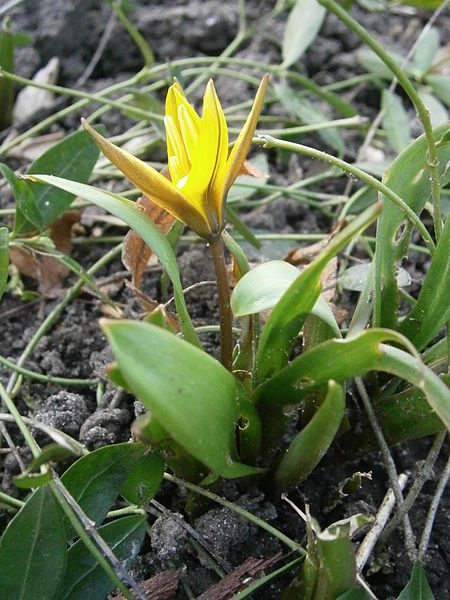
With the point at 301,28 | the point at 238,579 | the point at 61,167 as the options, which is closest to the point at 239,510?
the point at 238,579

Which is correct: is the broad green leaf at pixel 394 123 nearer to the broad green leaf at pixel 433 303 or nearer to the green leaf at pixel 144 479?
the broad green leaf at pixel 433 303

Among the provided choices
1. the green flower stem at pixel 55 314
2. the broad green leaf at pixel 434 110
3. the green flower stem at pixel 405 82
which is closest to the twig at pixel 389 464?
the green flower stem at pixel 405 82

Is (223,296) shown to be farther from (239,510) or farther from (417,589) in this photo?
(417,589)

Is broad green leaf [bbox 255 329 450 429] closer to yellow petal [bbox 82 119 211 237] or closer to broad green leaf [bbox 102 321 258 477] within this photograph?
broad green leaf [bbox 102 321 258 477]

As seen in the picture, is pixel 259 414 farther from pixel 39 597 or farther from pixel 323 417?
pixel 39 597

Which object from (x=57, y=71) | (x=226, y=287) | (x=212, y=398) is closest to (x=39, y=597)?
(x=212, y=398)

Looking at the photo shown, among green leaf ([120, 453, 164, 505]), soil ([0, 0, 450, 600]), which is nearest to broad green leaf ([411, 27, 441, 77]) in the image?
soil ([0, 0, 450, 600])

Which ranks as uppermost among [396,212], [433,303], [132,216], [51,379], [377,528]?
[132,216]
